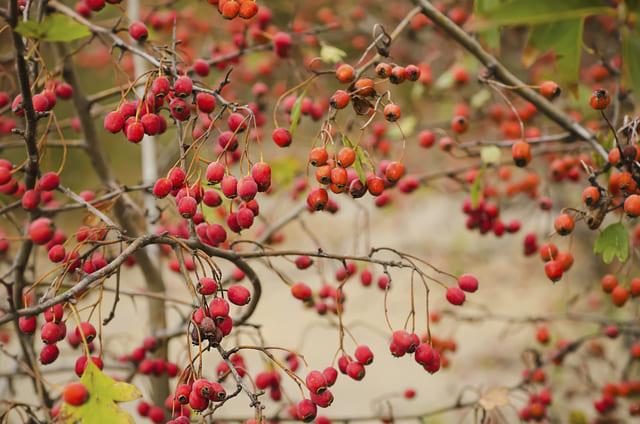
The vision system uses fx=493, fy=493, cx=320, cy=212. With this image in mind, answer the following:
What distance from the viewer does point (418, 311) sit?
2.88 meters

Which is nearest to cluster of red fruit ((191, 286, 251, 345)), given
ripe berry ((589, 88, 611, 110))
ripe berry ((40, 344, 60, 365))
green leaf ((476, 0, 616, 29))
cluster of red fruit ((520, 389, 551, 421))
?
ripe berry ((40, 344, 60, 365))

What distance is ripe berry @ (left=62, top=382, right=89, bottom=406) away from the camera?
59 centimetres

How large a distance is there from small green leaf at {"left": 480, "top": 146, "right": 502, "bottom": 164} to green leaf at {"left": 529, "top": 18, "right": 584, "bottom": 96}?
328 millimetres

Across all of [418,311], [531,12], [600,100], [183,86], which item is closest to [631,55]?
[531,12]

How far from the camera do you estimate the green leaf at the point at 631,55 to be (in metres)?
0.55

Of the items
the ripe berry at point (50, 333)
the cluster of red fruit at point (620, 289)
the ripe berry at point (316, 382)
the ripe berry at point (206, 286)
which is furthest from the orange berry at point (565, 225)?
the ripe berry at point (50, 333)

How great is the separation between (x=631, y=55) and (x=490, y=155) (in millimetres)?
601

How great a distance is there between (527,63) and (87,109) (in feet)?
3.10

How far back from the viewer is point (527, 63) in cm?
89

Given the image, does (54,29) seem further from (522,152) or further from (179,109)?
(522,152)

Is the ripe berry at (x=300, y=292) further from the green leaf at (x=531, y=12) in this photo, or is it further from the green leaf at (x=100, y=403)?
the green leaf at (x=531, y=12)

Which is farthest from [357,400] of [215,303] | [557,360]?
[215,303]

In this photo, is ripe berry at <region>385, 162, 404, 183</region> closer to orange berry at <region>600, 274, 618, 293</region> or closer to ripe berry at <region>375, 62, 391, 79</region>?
ripe berry at <region>375, 62, 391, 79</region>

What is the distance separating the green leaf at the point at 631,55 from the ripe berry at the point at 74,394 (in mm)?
743
